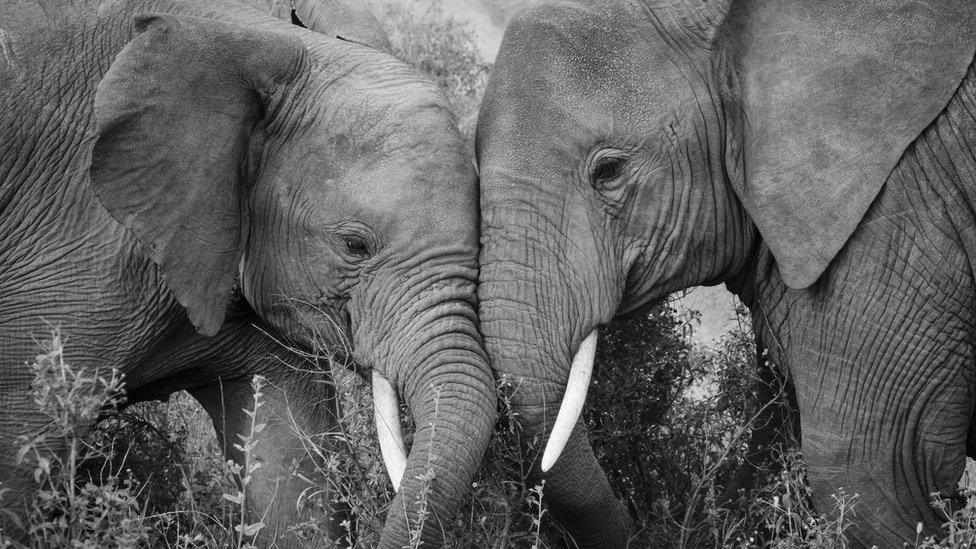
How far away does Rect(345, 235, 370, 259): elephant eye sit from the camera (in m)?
5.00

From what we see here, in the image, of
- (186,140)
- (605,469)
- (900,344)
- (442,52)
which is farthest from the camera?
(442,52)

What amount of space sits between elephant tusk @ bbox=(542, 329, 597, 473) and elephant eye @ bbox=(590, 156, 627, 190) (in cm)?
52

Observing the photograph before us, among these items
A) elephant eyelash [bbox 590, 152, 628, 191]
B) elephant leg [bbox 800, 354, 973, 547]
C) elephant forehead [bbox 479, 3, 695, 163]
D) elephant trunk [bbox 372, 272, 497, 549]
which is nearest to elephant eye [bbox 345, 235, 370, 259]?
elephant trunk [bbox 372, 272, 497, 549]

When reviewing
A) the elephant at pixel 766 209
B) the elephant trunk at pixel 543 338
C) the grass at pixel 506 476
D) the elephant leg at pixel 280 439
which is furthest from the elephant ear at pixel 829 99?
the elephant leg at pixel 280 439

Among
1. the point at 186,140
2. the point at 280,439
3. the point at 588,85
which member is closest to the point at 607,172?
the point at 588,85

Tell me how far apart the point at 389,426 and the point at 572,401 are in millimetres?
622

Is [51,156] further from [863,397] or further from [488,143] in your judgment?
[863,397]

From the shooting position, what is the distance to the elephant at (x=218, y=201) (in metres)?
4.90

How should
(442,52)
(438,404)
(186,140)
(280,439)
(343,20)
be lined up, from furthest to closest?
(442,52)
(343,20)
(280,439)
(186,140)
(438,404)

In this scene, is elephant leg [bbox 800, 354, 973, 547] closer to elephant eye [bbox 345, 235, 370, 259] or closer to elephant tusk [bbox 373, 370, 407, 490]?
elephant tusk [bbox 373, 370, 407, 490]

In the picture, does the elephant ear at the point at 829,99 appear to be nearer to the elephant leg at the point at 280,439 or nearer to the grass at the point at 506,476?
the grass at the point at 506,476

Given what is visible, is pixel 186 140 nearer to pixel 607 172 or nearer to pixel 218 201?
pixel 218 201

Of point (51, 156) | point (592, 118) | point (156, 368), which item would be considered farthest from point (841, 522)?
point (51, 156)

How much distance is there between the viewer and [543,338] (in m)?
4.92
